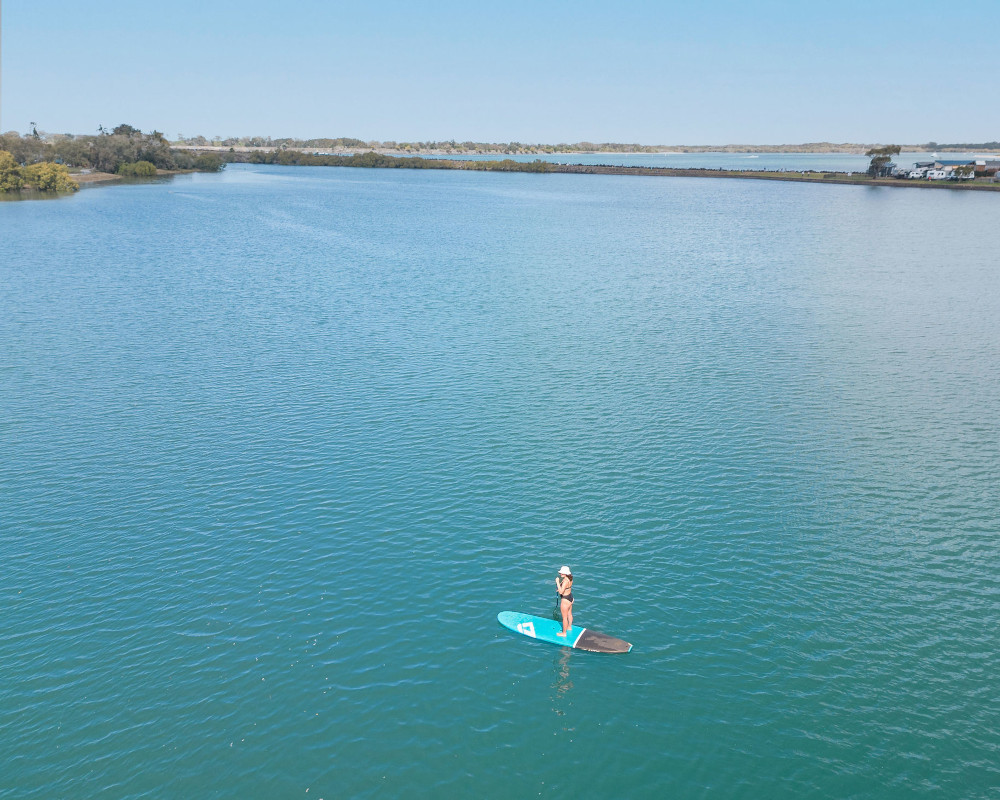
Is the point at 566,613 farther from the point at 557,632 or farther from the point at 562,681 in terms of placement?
the point at 562,681

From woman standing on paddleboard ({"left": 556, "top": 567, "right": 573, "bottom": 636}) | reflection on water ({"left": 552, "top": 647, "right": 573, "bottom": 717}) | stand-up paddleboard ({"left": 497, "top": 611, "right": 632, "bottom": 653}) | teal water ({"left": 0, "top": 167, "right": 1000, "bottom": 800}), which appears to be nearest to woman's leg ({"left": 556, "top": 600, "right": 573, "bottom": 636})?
woman standing on paddleboard ({"left": 556, "top": 567, "right": 573, "bottom": 636})

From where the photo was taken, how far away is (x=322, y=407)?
197 feet

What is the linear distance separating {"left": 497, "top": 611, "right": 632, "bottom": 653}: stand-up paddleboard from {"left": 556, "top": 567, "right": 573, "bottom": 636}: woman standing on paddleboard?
378 millimetres

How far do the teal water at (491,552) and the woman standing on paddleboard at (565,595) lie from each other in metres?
1.56

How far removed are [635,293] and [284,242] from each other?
269 feet

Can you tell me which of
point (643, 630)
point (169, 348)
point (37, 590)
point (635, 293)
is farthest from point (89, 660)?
point (635, 293)

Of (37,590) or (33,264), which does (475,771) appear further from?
(33,264)

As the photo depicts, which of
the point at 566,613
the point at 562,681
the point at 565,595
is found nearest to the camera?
the point at 562,681

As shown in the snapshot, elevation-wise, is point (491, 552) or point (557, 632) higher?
point (491, 552)

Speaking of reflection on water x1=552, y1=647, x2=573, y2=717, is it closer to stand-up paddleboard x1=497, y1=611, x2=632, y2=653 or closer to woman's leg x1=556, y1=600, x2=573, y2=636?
stand-up paddleboard x1=497, y1=611, x2=632, y2=653

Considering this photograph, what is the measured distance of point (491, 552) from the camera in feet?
131

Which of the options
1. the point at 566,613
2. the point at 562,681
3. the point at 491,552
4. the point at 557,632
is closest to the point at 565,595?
the point at 566,613

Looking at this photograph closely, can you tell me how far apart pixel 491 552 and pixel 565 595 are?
836 cm

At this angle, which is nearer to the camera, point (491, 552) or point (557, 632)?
point (557, 632)
